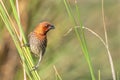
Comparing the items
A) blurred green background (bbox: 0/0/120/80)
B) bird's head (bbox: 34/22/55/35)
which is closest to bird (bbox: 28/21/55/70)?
bird's head (bbox: 34/22/55/35)

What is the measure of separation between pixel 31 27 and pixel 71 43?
63 cm

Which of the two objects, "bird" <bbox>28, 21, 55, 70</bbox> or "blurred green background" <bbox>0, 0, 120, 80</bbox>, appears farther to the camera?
"blurred green background" <bbox>0, 0, 120, 80</bbox>

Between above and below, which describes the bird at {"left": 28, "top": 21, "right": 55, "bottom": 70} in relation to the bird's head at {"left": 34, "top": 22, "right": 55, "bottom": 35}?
below

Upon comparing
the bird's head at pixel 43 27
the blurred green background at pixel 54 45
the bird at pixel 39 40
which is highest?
the bird's head at pixel 43 27

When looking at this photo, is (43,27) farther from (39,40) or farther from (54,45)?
(54,45)

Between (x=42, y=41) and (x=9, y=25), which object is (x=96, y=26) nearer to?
(x=42, y=41)

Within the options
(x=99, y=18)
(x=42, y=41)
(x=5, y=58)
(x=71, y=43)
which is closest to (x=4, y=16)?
(x=42, y=41)

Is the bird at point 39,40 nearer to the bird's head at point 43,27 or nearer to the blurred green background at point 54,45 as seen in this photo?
the bird's head at point 43,27

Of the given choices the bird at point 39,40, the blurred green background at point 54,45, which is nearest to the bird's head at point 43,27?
the bird at point 39,40

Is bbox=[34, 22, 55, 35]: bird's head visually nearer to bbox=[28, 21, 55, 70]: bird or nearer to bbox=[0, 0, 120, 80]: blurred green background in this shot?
bbox=[28, 21, 55, 70]: bird

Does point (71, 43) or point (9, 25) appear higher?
point (9, 25)

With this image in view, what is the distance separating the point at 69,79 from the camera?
336cm

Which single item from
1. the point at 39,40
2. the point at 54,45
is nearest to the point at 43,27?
the point at 39,40

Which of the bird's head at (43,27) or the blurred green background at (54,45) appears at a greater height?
the bird's head at (43,27)
